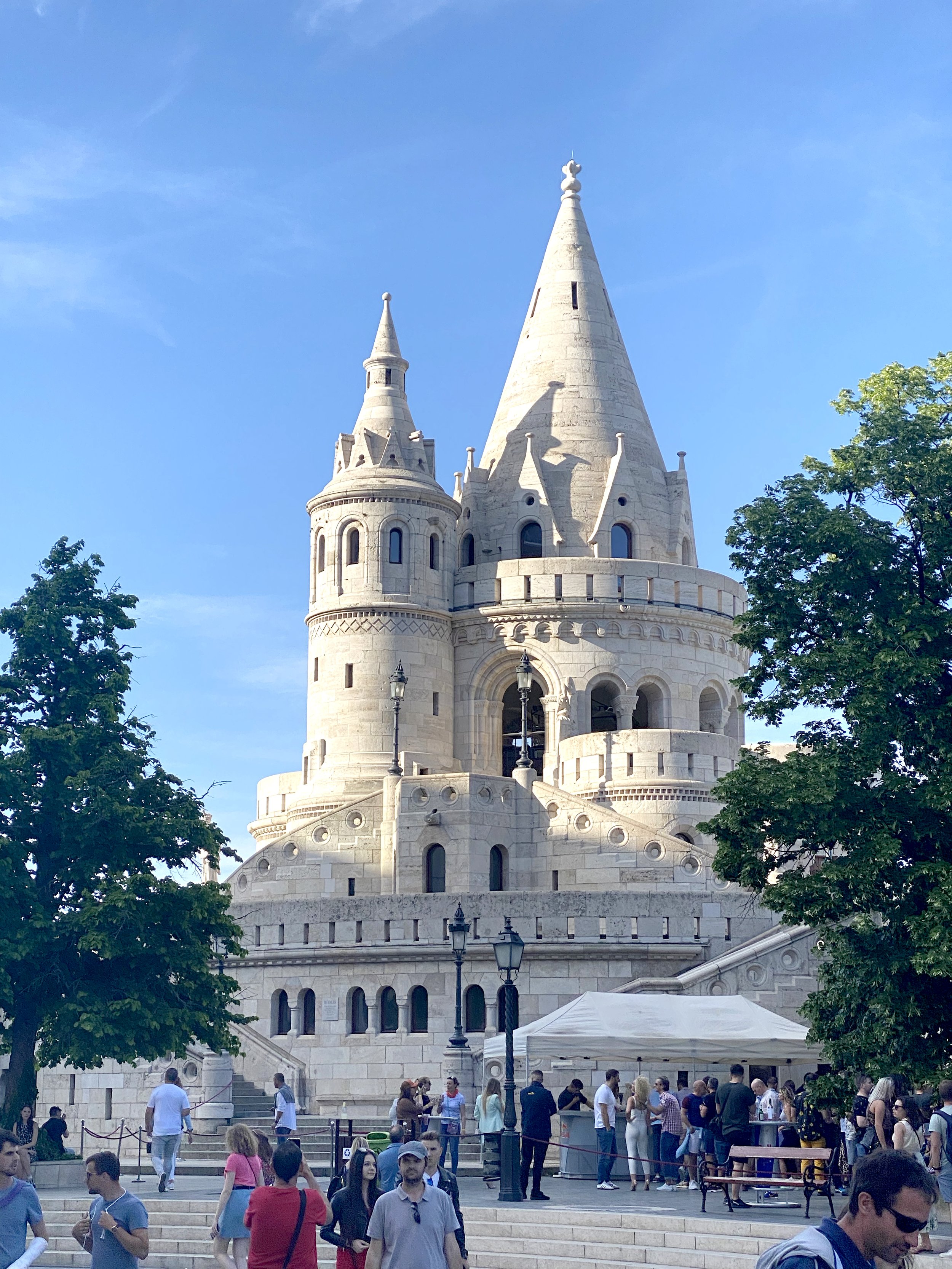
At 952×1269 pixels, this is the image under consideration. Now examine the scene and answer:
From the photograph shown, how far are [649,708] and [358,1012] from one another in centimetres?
1744

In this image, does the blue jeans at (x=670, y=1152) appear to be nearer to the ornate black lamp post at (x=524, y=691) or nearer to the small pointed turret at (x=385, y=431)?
the ornate black lamp post at (x=524, y=691)

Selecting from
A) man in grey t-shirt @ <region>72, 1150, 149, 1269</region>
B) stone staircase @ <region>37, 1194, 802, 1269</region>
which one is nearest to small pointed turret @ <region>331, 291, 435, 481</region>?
stone staircase @ <region>37, 1194, 802, 1269</region>

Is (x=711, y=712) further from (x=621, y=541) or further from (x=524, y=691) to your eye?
(x=524, y=691)

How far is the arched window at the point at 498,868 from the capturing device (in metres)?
43.9

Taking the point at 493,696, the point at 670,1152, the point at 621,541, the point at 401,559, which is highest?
the point at 621,541

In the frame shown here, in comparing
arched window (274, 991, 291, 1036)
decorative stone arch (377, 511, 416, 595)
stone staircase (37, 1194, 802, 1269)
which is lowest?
stone staircase (37, 1194, 802, 1269)

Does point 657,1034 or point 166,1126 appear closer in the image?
point 166,1126

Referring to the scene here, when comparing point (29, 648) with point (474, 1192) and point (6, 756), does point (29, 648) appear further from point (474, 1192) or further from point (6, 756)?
point (474, 1192)

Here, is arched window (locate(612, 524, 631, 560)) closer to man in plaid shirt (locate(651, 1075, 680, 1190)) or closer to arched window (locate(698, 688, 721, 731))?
arched window (locate(698, 688, 721, 731))

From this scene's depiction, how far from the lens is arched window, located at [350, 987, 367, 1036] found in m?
37.1

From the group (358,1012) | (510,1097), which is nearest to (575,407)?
(358,1012)

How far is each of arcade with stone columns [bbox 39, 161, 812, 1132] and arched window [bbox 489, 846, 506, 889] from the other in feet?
0.24

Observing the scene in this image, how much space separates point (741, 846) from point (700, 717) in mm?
29154

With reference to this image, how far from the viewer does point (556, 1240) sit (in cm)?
1809
